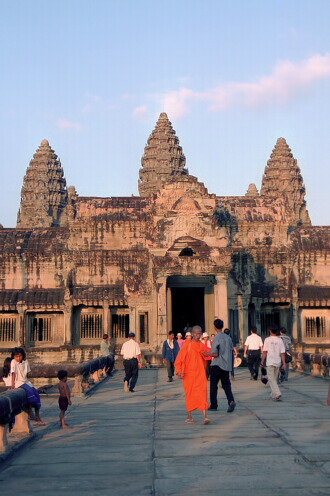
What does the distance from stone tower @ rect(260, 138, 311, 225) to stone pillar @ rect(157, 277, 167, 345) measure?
50.8 m

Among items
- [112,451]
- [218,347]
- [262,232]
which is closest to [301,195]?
[262,232]

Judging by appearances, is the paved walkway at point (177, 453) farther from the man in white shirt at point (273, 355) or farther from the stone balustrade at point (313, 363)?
the stone balustrade at point (313, 363)

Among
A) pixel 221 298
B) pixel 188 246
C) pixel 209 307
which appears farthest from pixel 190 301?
pixel 221 298

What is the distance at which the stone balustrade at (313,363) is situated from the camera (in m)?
22.4

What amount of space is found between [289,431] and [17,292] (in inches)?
1250

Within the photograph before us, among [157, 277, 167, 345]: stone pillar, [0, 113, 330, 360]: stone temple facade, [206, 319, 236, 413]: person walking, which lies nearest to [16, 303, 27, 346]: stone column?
[0, 113, 330, 360]: stone temple facade

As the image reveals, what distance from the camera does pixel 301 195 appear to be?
8619 cm

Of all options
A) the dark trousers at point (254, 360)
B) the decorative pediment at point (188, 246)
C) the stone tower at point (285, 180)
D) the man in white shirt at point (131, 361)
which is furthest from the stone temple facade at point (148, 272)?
the stone tower at point (285, 180)

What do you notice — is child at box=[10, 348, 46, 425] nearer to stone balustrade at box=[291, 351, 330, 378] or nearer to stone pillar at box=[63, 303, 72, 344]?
stone balustrade at box=[291, 351, 330, 378]

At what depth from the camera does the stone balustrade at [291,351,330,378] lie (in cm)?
2244

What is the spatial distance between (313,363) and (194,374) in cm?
1214

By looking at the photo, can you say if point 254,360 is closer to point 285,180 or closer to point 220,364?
point 220,364

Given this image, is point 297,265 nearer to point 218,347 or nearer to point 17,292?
point 17,292

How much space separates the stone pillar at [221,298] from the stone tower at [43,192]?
178 feet
